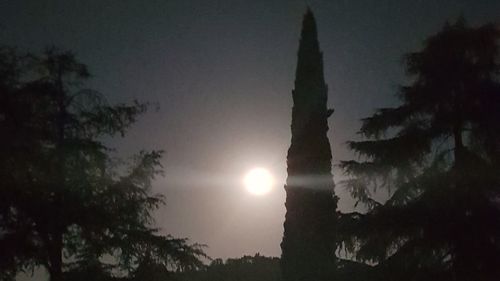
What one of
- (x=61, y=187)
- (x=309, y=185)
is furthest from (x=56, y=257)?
(x=309, y=185)

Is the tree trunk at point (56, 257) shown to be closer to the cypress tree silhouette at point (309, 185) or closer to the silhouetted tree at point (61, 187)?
the silhouetted tree at point (61, 187)

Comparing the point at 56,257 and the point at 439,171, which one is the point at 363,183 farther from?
the point at 56,257

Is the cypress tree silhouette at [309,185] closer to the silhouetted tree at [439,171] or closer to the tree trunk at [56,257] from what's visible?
the silhouetted tree at [439,171]

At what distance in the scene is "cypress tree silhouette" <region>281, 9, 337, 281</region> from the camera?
71.7ft

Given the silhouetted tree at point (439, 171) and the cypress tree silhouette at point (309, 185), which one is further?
the cypress tree silhouette at point (309, 185)

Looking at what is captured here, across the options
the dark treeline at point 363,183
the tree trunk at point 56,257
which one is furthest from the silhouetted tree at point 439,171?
the tree trunk at point 56,257

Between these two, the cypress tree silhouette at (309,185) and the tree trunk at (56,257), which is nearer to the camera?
the tree trunk at (56,257)

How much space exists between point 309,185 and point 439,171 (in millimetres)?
6457

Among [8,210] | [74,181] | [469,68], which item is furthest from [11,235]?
[469,68]

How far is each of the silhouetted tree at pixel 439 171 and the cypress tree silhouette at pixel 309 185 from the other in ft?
11.5

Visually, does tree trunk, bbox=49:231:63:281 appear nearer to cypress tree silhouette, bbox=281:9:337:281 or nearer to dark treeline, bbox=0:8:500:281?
dark treeline, bbox=0:8:500:281

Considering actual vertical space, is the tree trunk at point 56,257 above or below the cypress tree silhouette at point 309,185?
below

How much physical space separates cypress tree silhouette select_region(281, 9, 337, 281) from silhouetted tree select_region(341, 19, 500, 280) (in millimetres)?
3498

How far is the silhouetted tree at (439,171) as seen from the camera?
16219 millimetres
